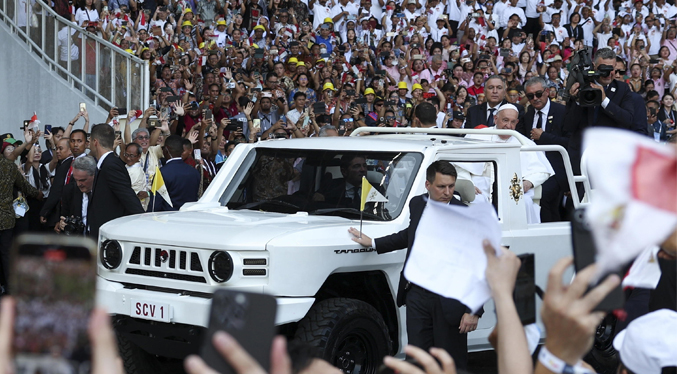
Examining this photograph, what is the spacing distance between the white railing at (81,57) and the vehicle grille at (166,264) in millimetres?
8495

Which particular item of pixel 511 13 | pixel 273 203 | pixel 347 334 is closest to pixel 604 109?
pixel 273 203

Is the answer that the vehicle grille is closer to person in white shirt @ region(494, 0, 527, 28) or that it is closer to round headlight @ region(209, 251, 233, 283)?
round headlight @ region(209, 251, 233, 283)

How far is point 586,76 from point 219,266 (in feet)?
13.6

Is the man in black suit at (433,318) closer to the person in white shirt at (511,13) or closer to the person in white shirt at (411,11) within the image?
the person in white shirt at (411,11)

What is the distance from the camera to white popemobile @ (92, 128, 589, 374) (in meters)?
5.96

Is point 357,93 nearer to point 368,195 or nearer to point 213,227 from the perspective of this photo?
point 368,195

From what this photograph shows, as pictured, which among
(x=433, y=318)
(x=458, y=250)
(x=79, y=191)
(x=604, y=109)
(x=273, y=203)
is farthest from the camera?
(x=79, y=191)

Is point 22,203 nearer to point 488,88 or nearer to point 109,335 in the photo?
point 488,88

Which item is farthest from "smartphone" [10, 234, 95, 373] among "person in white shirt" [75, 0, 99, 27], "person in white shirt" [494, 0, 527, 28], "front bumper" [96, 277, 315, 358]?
"person in white shirt" [494, 0, 527, 28]

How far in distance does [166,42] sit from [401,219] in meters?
10.3

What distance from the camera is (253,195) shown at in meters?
7.41

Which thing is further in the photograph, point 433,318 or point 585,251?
point 433,318

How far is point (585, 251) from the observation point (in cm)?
220

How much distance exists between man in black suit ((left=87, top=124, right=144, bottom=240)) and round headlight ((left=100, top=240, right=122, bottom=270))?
1.42m
